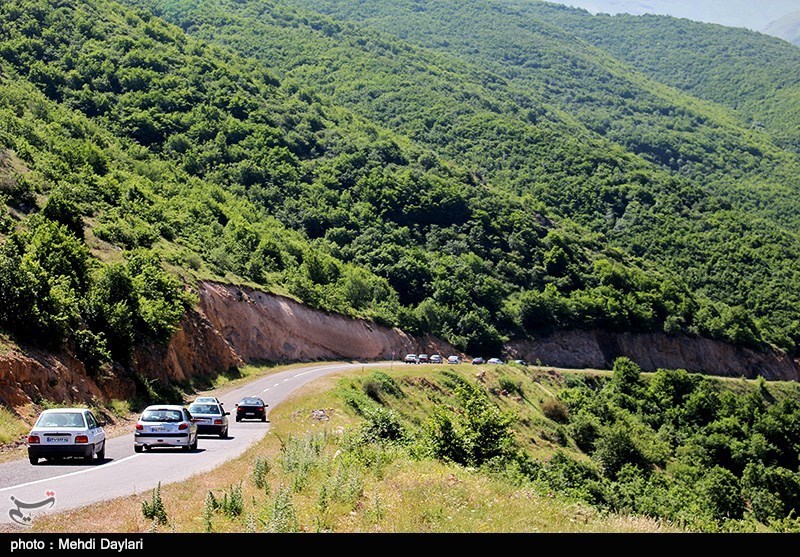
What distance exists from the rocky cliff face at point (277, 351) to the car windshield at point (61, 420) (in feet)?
22.8

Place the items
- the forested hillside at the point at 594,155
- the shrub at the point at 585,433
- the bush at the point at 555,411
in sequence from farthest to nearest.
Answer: the forested hillside at the point at 594,155
the bush at the point at 555,411
the shrub at the point at 585,433

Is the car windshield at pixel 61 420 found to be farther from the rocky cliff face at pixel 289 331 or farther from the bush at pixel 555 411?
the bush at pixel 555 411

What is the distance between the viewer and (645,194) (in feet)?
435

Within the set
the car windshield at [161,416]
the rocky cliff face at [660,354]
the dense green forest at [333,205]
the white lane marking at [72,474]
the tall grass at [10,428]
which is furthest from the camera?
the rocky cliff face at [660,354]

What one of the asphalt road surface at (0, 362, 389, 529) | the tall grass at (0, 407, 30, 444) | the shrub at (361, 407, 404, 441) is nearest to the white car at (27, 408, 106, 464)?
the asphalt road surface at (0, 362, 389, 529)

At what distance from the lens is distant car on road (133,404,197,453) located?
2394 centimetres

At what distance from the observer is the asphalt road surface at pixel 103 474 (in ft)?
44.0

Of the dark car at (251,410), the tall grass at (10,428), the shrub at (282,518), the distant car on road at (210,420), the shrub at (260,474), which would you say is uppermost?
the shrub at (282,518)

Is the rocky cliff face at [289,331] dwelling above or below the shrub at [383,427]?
below

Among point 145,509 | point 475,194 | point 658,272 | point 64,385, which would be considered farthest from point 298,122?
point 145,509

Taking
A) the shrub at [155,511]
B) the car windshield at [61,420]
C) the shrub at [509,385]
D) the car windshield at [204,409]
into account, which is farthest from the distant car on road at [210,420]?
the shrub at [509,385]

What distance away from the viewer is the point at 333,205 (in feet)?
343

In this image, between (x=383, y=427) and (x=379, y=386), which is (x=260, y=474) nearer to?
(x=383, y=427)
